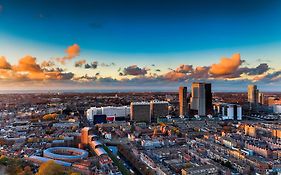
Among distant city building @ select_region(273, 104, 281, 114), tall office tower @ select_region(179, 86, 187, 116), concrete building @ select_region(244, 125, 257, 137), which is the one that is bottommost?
concrete building @ select_region(244, 125, 257, 137)

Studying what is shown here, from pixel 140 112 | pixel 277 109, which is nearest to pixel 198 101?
pixel 140 112

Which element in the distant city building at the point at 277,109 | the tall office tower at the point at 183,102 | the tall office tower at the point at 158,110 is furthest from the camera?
the distant city building at the point at 277,109

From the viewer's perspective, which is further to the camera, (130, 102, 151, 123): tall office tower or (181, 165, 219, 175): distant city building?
(130, 102, 151, 123): tall office tower

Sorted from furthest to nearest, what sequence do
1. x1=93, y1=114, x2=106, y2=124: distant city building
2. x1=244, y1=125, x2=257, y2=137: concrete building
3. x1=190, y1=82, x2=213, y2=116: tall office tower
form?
1. x1=190, y1=82, x2=213, y2=116: tall office tower
2. x1=93, y1=114, x2=106, y2=124: distant city building
3. x1=244, y1=125, x2=257, y2=137: concrete building

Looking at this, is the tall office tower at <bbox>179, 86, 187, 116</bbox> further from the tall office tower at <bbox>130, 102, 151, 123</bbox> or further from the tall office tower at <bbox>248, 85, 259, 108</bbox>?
the tall office tower at <bbox>248, 85, 259, 108</bbox>

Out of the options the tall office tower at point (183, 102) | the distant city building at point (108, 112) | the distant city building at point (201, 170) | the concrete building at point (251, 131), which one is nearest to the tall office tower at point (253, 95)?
the tall office tower at point (183, 102)

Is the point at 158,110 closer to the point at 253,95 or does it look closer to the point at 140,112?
the point at 140,112

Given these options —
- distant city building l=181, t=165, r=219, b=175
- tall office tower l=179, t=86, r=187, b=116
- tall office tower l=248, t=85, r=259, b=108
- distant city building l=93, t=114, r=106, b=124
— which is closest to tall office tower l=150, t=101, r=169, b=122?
tall office tower l=179, t=86, r=187, b=116

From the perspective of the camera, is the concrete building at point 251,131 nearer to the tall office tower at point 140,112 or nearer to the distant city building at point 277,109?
the tall office tower at point 140,112
